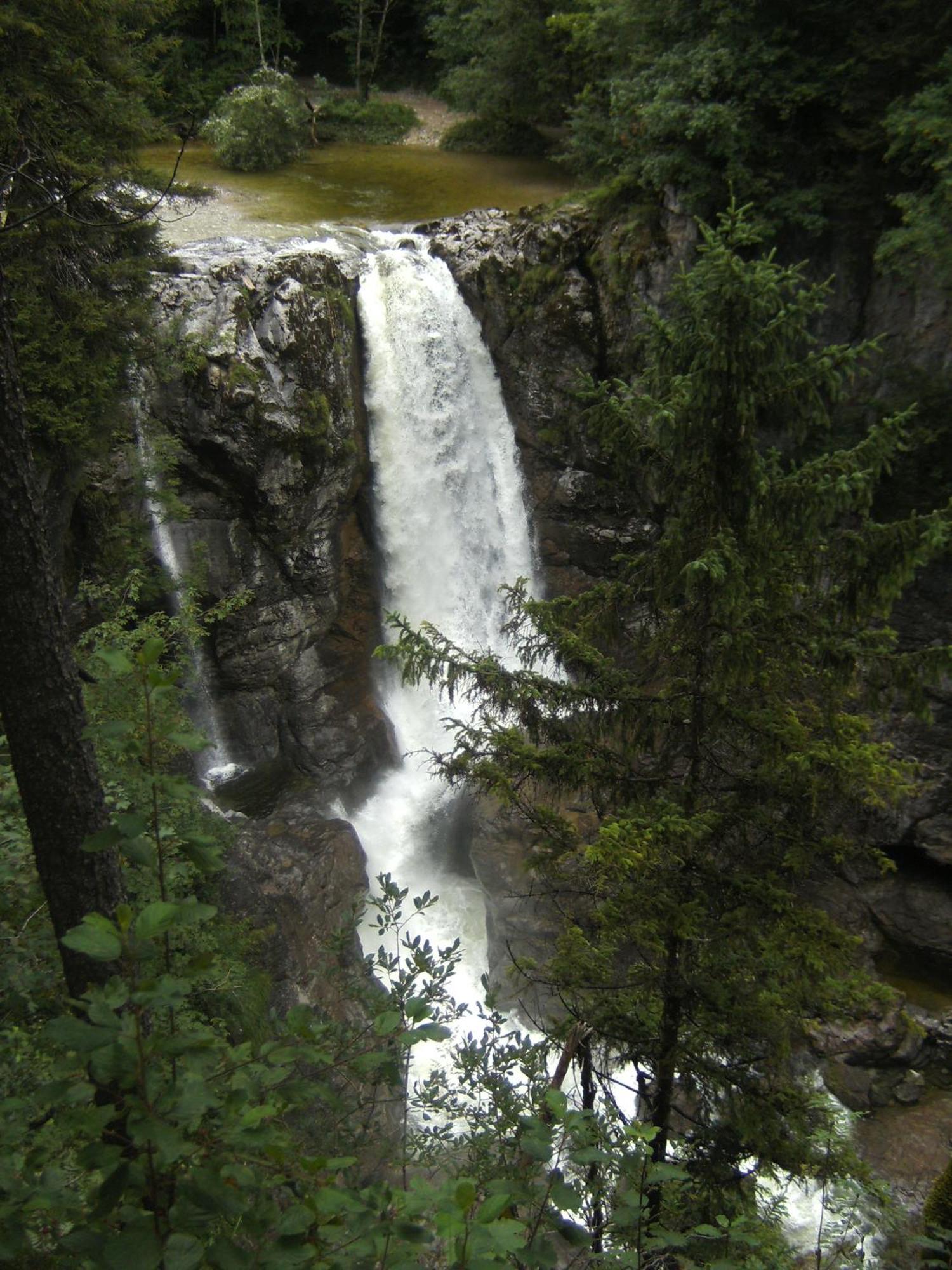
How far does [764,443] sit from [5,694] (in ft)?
37.8

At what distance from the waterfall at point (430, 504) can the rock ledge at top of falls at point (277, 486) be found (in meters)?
0.42

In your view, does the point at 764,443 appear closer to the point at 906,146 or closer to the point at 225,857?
the point at 906,146

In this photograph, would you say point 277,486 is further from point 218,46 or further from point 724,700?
point 218,46

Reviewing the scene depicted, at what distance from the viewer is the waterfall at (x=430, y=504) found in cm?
1267

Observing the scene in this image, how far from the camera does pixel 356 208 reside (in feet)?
51.9

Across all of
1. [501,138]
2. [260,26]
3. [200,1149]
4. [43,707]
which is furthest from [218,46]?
[200,1149]

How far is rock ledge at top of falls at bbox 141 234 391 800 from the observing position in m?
11.1

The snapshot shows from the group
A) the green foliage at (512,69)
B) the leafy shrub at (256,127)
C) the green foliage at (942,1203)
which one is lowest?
the green foliage at (942,1203)

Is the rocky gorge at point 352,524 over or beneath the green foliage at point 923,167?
beneath

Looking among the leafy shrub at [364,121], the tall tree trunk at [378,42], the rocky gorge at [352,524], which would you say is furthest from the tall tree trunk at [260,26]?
the rocky gorge at [352,524]

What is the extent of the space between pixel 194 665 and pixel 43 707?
9.06m

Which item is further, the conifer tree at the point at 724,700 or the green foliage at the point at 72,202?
the green foliage at the point at 72,202

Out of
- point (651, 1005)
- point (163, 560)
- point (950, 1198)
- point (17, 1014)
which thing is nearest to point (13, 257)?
point (163, 560)

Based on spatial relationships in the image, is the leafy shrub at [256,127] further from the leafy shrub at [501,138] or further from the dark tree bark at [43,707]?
the dark tree bark at [43,707]
